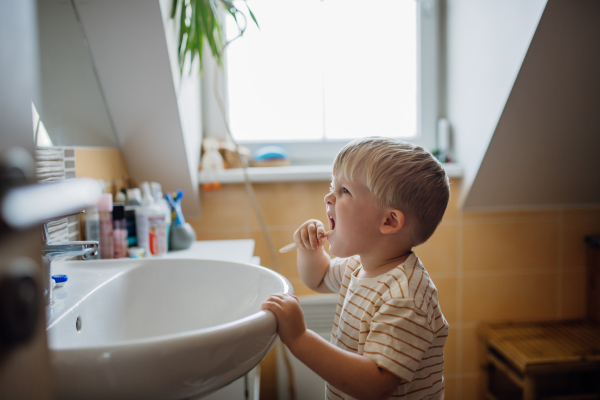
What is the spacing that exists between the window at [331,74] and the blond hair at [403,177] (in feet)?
3.46

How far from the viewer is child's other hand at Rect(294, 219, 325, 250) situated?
0.88 m

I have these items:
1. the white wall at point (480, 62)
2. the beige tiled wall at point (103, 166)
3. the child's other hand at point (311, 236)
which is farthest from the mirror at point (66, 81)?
the white wall at point (480, 62)

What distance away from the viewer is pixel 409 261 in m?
0.78

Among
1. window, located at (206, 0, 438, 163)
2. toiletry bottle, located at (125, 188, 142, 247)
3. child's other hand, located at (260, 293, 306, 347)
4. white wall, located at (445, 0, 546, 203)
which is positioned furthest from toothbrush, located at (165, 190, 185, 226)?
white wall, located at (445, 0, 546, 203)

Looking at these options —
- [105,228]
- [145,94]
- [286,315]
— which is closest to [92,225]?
[105,228]

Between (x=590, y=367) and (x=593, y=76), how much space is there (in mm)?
960

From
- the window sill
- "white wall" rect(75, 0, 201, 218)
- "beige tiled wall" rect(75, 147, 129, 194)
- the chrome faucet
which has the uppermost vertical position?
"white wall" rect(75, 0, 201, 218)

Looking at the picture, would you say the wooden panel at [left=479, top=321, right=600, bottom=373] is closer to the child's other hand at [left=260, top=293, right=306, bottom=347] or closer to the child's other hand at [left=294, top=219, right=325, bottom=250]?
the child's other hand at [left=294, top=219, right=325, bottom=250]

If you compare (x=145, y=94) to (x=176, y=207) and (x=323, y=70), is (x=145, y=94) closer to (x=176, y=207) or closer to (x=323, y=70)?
(x=176, y=207)

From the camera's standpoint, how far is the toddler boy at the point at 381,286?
2.11 ft

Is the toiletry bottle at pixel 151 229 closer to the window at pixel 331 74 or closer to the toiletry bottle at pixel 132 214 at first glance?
the toiletry bottle at pixel 132 214

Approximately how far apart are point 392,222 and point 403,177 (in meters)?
0.09

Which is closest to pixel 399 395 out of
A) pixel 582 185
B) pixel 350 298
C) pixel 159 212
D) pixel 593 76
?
pixel 350 298

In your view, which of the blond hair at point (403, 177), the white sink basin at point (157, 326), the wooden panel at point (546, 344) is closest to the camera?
the white sink basin at point (157, 326)
